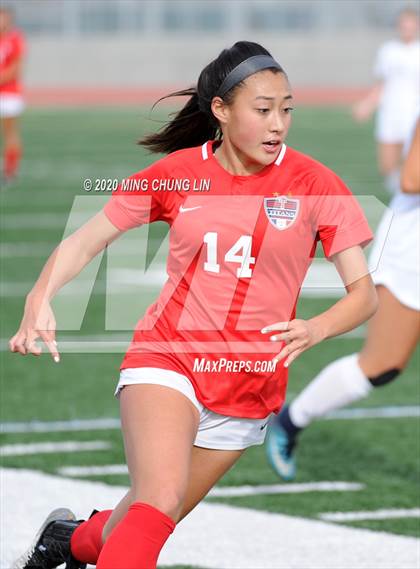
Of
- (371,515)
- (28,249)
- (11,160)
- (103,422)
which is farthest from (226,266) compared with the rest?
(11,160)

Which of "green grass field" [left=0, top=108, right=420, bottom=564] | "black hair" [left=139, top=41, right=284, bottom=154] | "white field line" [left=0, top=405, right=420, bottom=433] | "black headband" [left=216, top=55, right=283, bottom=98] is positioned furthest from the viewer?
"white field line" [left=0, top=405, right=420, bottom=433]

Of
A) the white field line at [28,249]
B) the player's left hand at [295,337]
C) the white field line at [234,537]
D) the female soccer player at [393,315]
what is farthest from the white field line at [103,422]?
the white field line at [28,249]

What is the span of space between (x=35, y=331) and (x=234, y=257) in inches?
22.2

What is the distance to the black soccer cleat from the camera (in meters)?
4.26

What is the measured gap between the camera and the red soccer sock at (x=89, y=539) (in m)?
4.08

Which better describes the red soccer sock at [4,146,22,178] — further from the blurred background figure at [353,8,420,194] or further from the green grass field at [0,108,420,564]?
the blurred background figure at [353,8,420,194]

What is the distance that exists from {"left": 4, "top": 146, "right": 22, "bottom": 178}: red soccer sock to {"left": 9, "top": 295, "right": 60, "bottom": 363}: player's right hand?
14.4 meters

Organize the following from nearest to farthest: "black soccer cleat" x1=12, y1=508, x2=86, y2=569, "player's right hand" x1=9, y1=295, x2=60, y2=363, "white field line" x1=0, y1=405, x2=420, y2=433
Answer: "player's right hand" x1=9, y1=295, x2=60, y2=363, "black soccer cleat" x1=12, y1=508, x2=86, y2=569, "white field line" x1=0, y1=405, x2=420, y2=433

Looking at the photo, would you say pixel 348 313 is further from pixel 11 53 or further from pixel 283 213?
pixel 11 53

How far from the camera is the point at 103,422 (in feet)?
23.1

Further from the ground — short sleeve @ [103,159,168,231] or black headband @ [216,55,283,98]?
black headband @ [216,55,283,98]

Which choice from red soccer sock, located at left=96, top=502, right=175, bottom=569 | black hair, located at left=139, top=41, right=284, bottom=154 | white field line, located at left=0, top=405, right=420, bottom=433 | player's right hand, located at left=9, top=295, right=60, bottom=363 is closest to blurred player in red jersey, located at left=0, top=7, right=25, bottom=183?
white field line, located at left=0, top=405, right=420, bottom=433

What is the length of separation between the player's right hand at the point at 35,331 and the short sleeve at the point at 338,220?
0.75 meters

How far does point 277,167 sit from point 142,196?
0.38 m
